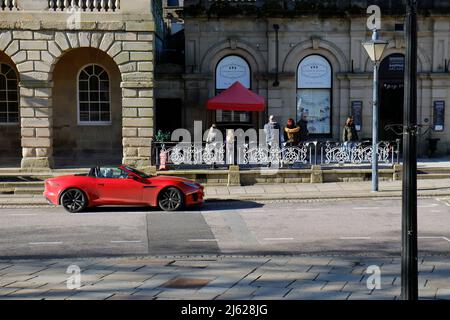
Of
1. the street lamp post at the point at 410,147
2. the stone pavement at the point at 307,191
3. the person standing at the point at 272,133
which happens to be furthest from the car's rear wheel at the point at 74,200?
the street lamp post at the point at 410,147

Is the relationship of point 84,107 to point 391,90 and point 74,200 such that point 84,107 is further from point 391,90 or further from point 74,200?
point 391,90

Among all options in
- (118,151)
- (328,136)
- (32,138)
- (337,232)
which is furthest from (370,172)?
(32,138)

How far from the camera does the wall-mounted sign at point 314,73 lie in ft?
94.8

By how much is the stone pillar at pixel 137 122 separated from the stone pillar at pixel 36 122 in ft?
8.36

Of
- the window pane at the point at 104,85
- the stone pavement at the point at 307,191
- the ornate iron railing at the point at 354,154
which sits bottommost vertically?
the stone pavement at the point at 307,191

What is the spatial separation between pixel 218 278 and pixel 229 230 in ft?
17.6

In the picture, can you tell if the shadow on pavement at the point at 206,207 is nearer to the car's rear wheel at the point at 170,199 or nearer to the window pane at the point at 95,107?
the car's rear wheel at the point at 170,199

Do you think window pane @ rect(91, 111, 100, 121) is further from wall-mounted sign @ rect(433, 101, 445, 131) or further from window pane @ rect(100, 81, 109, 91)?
wall-mounted sign @ rect(433, 101, 445, 131)

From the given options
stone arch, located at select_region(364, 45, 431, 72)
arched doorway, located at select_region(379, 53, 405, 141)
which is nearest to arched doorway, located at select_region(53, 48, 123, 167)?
stone arch, located at select_region(364, 45, 431, 72)

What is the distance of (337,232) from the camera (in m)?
16.2

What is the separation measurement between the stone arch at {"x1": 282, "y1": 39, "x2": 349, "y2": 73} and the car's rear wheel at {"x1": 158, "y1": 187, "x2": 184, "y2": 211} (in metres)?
11.0

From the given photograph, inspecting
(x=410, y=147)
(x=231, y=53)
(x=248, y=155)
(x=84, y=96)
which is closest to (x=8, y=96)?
(x=84, y=96)

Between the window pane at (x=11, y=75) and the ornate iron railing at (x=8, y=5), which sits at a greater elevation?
the ornate iron railing at (x=8, y=5)
